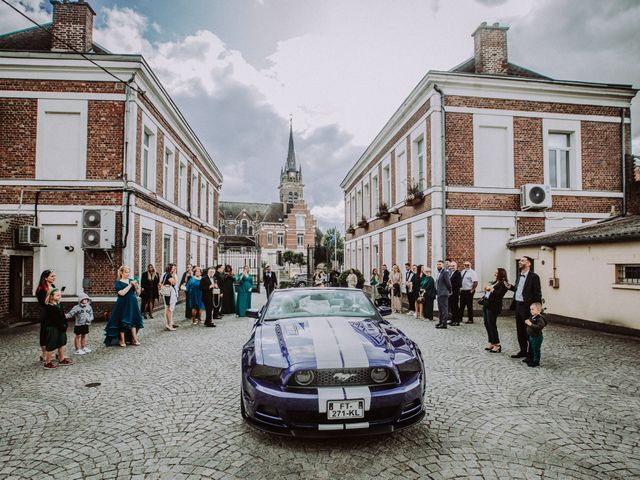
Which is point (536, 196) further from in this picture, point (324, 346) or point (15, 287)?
point (15, 287)

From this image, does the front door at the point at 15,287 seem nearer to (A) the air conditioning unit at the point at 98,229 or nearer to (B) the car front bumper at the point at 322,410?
(A) the air conditioning unit at the point at 98,229

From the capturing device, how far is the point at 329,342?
3.69 m

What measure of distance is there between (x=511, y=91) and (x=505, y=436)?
14.1 metres

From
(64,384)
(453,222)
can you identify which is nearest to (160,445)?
(64,384)

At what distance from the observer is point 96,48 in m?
13.5

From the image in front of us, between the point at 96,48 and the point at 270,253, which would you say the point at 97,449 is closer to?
the point at 96,48

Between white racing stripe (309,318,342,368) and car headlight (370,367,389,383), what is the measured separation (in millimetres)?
314

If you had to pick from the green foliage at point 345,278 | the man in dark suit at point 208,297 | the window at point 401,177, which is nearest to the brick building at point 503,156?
the window at point 401,177

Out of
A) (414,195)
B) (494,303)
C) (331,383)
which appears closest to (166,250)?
(414,195)

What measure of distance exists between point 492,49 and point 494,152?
4344 millimetres

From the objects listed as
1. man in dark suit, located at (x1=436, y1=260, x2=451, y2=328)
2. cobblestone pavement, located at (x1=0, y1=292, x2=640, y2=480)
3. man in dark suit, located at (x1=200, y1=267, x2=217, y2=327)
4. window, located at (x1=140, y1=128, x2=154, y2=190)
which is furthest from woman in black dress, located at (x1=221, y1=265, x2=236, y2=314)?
man in dark suit, located at (x1=436, y1=260, x2=451, y2=328)

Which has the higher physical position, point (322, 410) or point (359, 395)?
point (359, 395)

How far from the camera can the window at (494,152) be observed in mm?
14062

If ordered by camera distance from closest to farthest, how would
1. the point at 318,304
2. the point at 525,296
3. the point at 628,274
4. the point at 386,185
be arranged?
the point at 318,304 → the point at 525,296 → the point at 628,274 → the point at 386,185
